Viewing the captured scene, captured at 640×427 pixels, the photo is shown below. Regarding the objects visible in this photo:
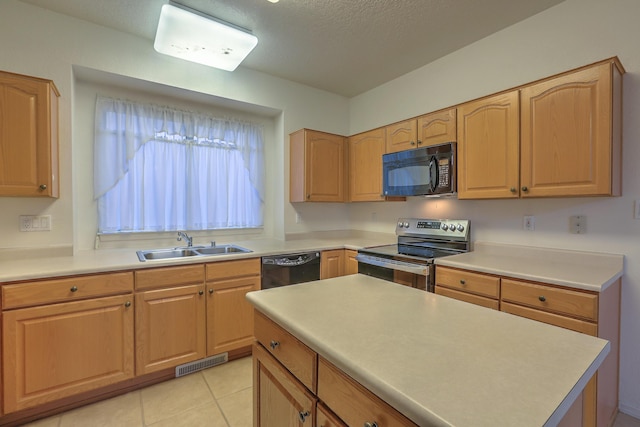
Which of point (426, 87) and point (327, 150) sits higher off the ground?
point (426, 87)

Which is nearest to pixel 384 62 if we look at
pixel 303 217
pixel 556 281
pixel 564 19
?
pixel 564 19

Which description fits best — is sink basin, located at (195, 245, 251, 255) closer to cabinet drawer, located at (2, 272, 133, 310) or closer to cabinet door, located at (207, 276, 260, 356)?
cabinet door, located at (207, 276, 260, 356)

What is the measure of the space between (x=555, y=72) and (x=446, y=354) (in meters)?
2.35

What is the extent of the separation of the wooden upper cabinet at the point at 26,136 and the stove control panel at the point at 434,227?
2.93 metres

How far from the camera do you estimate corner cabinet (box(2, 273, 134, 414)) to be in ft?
5.58

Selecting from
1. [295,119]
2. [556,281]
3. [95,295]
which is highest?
[295,119]

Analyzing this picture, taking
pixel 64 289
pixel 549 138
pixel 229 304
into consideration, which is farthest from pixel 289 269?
pixel 549 138

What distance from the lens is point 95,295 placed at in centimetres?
191

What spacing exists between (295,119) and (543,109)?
7.57 feet

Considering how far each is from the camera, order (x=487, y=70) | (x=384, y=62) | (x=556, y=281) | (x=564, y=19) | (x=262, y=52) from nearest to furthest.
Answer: (x=556, y=281)
(x=564, y=19)
(x=487, y=70)
(x=262, y=52)
(x=384, y=62)

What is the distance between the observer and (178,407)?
192cm

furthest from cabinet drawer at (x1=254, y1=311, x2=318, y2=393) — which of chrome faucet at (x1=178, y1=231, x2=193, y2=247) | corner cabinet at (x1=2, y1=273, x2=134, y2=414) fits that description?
chrome faucet at (x1=178, y1=231, x2=193, y2=247)

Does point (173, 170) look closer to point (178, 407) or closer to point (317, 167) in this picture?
point (317, 167)

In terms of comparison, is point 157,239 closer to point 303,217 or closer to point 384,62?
point 303,217
